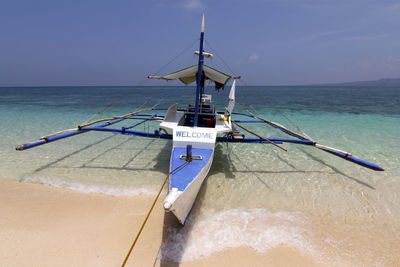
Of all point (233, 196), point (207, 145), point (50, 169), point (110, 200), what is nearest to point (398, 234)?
point (233, 196)

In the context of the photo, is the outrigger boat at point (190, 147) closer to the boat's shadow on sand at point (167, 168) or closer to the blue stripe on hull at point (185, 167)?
the blue stripe on hull at point (185, 167)

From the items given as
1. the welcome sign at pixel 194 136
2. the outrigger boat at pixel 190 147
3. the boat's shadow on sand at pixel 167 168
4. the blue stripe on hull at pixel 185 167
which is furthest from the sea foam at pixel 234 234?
the welcome sign at pixel 194 136

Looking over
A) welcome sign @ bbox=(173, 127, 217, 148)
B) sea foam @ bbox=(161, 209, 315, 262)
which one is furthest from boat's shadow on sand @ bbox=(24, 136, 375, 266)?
welcome sign @ bbox=(173, 127, 217, 148)

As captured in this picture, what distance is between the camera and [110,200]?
15.8 feet

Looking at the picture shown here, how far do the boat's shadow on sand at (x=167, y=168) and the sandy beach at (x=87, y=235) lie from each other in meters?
0.10

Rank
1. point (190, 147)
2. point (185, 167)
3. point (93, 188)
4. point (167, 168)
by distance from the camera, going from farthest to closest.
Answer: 1. point (167, 168)
2. point (93, 188)
3. point (190, 147)
4. point (185, 167)

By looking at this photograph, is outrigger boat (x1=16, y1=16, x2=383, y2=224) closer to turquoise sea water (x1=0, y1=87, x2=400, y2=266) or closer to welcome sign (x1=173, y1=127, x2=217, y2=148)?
welcome sign (x1=173, y1=127, x2=217, y2=148)

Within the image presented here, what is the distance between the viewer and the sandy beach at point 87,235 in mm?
3229

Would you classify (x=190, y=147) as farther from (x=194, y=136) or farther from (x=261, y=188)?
(x=261, y=188)

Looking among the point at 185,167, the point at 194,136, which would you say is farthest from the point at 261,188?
the point at 185,167

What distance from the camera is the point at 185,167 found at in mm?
4254

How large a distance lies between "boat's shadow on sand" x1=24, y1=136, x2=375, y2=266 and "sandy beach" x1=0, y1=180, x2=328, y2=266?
95 millimetres

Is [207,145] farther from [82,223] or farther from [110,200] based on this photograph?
[82,223]

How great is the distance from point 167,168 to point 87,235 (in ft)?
10.9
